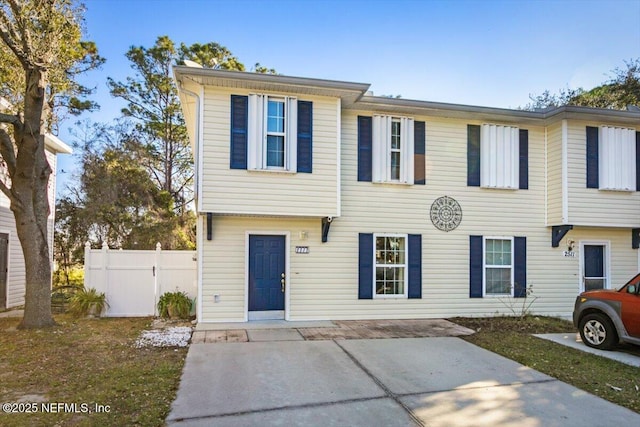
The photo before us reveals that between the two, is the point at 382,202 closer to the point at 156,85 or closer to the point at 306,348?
the point at 306,348

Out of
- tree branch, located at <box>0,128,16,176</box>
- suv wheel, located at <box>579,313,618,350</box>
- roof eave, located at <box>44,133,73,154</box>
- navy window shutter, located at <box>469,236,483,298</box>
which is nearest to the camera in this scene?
suv wheel, located at <box>579,313,618,350</box>

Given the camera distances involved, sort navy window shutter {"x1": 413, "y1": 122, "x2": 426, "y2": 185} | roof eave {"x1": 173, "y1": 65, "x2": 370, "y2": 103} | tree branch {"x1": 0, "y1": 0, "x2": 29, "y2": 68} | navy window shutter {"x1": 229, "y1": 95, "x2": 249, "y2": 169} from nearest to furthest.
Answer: tree branch {"x1": 0, "y1": 0, "x2": 29, "y2": 68}
roof eave {"x1": 173, "y1": 65, "x2": 370, "y2": 103}
navy window shutter {"x1": 229, "y1": 95, "x2": 249, "y2": 169}
navy window shutter {"x1": 413, "y1": 122, "x2": 426, "y2": 185}

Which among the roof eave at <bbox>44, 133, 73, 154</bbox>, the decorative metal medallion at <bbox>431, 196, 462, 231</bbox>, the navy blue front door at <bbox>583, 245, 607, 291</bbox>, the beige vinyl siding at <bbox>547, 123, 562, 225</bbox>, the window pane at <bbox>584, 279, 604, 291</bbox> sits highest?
the roof eave at <bbox>44, 133, 73, 154</bbox>

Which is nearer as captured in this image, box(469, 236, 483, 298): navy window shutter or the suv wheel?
the suv wheel

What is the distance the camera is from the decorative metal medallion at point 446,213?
991 cm

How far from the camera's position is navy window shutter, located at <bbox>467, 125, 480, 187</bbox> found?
10.1 m

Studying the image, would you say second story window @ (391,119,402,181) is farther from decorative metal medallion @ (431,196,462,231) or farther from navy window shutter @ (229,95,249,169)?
navy window shutter @ (229,95,249,169)

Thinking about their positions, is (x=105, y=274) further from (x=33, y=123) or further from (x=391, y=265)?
(x=391, y=265)

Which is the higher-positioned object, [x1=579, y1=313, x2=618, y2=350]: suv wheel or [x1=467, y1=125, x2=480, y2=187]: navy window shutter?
[x1=467, y1=125, x2=480, y2=187]: navy window shutter

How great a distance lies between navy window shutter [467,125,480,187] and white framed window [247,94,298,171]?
4.62 m

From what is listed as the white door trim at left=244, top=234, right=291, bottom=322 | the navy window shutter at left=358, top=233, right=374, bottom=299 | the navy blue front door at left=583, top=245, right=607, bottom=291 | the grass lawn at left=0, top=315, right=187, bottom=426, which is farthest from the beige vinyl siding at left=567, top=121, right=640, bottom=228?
the grass lawn at left=0, top=315, right=187, bottom=426

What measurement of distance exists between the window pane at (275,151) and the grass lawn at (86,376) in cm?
413

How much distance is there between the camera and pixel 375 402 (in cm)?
437

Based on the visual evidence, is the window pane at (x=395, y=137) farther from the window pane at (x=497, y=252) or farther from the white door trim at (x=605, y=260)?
the white door trim at (x=605, y=260)
